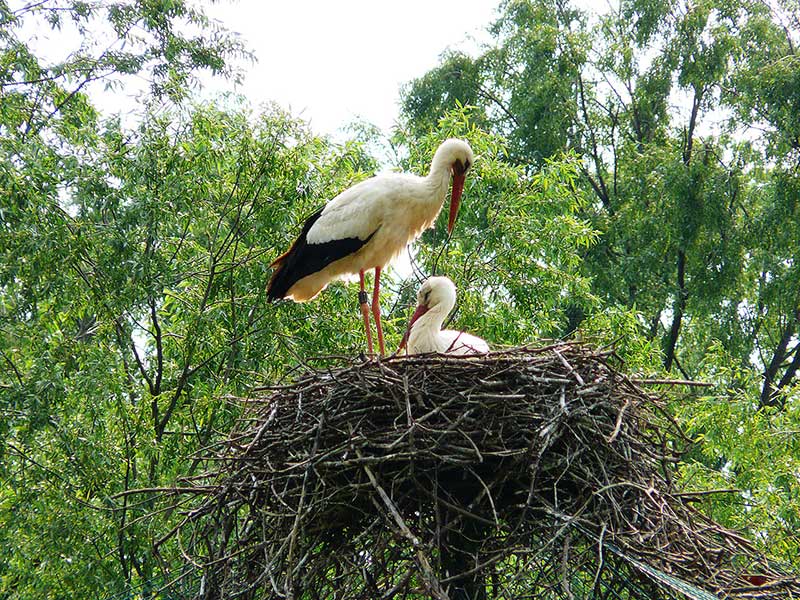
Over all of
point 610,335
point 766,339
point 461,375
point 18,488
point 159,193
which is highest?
point 159,193

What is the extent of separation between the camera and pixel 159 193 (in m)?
8.93

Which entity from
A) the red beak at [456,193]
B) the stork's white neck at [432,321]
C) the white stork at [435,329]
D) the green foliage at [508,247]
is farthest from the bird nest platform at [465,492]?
the green foliage at [508,247]

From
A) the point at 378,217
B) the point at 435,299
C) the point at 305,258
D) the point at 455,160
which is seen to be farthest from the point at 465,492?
the point at 455,160

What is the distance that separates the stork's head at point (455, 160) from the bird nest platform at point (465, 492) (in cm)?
209

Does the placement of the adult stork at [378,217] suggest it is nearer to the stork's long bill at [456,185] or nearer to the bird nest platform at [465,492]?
the stork's long bill at [456,185]

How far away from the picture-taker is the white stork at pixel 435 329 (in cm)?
569

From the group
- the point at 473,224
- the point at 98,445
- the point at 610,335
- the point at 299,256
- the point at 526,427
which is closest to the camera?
the point at 526,427

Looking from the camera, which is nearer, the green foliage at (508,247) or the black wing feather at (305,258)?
the black wing feather at (305,258)

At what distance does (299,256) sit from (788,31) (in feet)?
40.4

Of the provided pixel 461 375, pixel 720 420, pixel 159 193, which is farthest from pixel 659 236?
pixel 461 375

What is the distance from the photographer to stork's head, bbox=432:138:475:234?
21.7 ft

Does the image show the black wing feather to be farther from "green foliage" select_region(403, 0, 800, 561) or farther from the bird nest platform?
"green foliage" select_region(403, 0, 800, 561)

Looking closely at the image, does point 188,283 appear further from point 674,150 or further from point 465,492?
point 674,150

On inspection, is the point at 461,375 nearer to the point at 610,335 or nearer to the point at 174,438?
the point at 174,438
